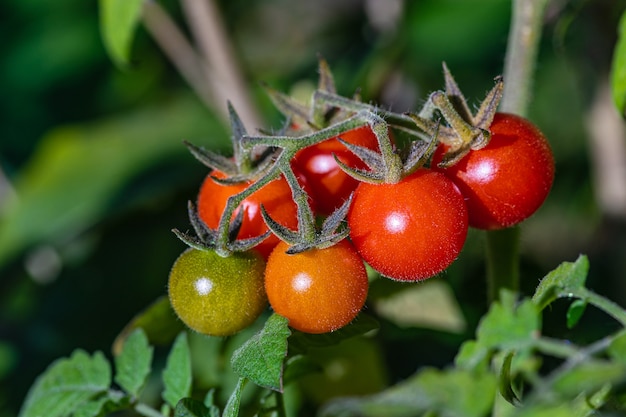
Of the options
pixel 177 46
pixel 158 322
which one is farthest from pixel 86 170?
pixel 158 322

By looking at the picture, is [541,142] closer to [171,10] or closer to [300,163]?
[300,163]

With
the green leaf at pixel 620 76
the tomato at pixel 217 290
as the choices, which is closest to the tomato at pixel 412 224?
the tomato at pixel 217 290

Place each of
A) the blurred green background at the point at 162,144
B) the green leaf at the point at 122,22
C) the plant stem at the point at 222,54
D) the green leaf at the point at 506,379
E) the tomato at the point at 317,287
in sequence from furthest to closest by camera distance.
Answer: the plant stem at the point at 222,54, the blurred green background at the point at 162,144, the green leaf at the point at 122,22, the tomato at the point at 317,287, the green leaf at the point at 506,379

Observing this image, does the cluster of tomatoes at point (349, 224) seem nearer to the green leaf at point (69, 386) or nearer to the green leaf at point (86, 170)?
the green leaf at point (69, 386)

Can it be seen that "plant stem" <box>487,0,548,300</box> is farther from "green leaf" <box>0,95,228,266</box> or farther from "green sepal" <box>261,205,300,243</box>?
"green leaf" <box>0,95,228,266</box>

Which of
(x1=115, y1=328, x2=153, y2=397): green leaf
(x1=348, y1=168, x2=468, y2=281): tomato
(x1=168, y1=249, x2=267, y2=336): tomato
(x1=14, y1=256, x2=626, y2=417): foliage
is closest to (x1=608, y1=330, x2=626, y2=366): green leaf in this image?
(x1=14, y1=256, x2=626, y2=417): foliage

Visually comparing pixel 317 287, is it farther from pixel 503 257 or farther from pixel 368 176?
pixel 503 257
